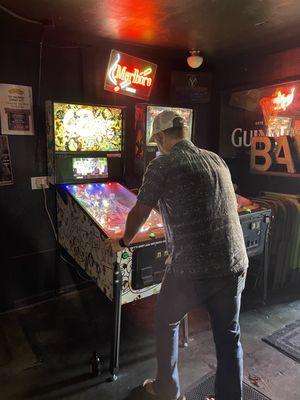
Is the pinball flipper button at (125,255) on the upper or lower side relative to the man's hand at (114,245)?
lower

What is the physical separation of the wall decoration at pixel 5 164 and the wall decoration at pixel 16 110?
0.29 feet

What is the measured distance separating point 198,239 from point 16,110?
220 centimetres

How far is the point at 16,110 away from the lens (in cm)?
296

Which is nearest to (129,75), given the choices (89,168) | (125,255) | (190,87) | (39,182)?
(190,87)

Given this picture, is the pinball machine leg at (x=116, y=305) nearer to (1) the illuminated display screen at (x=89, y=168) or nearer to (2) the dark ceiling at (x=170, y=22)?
(1) the illuminated display screen at (x=89, y=168)

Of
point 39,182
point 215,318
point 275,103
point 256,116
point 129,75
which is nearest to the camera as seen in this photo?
point 215,318

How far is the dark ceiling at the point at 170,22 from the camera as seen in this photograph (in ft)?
7.82

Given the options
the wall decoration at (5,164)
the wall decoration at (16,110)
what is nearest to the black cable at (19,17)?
the wall decoration at (16,110)

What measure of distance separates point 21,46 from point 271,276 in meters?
3.42

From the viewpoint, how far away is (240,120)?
13.9 ft

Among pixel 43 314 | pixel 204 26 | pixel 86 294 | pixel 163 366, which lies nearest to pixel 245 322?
pixel 163 366

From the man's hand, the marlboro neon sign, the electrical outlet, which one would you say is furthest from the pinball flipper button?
the marlboro neon sign

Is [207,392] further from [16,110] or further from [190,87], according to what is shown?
[190,87]

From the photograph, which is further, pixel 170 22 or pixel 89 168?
pixel 89 168
